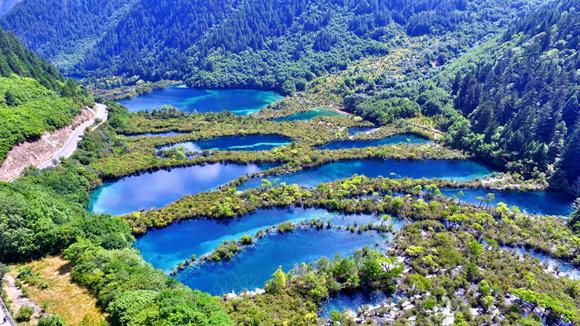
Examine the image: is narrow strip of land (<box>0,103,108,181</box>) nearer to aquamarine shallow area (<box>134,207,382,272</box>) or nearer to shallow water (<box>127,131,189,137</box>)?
shallow water (<box>127,131,189,137</box>)

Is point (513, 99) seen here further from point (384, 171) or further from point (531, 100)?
point (384, 171)

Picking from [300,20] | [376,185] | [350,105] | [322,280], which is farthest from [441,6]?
[322,280]

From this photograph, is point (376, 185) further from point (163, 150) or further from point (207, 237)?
point (163, 150)

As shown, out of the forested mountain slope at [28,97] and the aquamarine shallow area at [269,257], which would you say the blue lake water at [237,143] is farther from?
the aquamarine shallow area at [269,257]

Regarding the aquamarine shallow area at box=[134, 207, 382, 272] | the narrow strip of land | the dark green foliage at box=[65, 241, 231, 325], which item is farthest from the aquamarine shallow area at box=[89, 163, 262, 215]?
the dark green foliage at box=[65, 241, 231, 325]

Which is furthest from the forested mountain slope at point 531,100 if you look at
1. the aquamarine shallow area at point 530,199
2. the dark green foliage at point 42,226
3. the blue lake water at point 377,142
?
the dark green foliage at point 42,226
